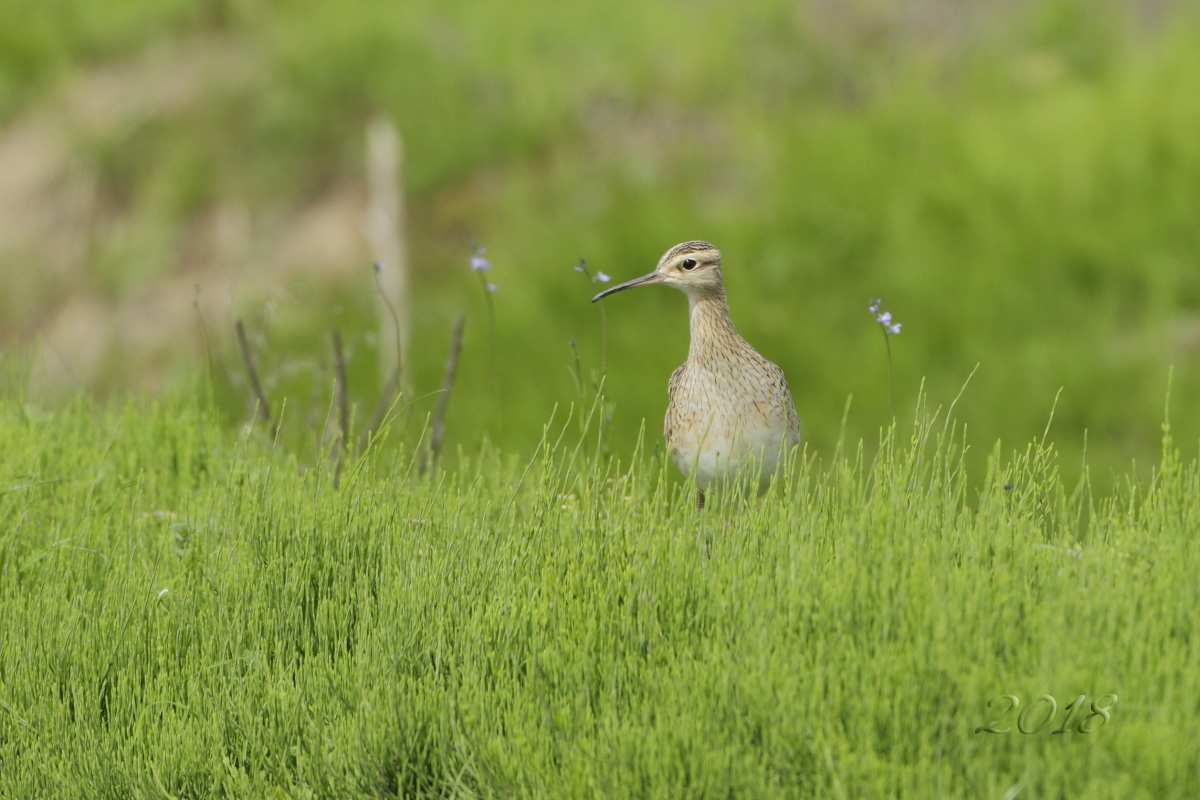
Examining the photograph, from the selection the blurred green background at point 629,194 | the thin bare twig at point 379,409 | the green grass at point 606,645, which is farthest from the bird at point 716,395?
the blurred green background at point 629,194

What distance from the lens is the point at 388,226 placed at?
1456 centimetres

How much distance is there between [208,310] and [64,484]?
906 centimetres

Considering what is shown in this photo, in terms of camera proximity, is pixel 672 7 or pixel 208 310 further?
pixel 672 7

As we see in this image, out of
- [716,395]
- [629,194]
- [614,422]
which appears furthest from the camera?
[629,194]

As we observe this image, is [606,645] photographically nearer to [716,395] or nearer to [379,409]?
[716,395]

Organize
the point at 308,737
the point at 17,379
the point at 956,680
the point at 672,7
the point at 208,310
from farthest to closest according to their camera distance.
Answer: the point at 672,7 → the point at 208,310 → the point at 17,379 → the point at 308,737 → the point at 956,680

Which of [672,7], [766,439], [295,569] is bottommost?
[295,569]

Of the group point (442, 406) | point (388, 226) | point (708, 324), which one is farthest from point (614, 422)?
point (708, 324)

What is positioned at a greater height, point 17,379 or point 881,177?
point 881,177

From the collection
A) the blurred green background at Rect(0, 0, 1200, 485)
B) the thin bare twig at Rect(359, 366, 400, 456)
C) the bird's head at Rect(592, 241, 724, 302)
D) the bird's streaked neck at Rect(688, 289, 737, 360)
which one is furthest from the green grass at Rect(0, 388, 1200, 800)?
the blurred green background at Rect(0, 0, 1200, 485)

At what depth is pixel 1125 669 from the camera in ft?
12.3

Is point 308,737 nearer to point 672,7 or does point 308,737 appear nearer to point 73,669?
point 73,669

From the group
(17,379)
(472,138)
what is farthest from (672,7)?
(17,379)

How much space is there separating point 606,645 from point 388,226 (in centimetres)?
1088
